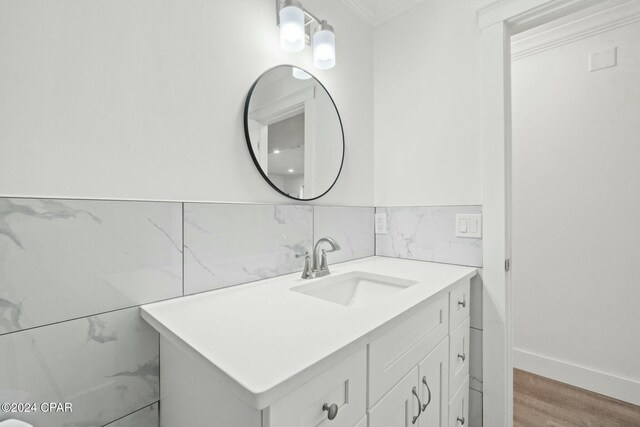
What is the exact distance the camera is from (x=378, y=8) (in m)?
1.67

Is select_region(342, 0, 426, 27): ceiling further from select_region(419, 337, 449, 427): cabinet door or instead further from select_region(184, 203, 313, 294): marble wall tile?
select_region(419, 337, 449, 427): cabinet door

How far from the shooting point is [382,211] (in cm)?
169

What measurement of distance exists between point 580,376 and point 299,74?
8.31 ft

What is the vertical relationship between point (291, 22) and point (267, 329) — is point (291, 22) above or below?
above

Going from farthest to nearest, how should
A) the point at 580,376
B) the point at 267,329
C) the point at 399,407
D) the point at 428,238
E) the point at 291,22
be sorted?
the point at 580,376, the point at 428,238, the point at 291,22, the point at 399,407, the point at 267,329

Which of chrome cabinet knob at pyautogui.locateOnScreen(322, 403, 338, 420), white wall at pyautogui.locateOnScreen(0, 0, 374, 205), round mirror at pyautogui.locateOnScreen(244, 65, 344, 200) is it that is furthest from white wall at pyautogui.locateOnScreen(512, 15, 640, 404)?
chrome cabinet knob at pyautogui.locateOnScreen(322, 403, 338, 420)

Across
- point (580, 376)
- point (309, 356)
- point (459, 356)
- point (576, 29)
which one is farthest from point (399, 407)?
point (576, 29)

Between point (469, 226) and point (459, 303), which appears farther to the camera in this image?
point (469, 226)

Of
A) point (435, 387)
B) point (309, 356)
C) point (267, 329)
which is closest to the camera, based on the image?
point (309, 356)

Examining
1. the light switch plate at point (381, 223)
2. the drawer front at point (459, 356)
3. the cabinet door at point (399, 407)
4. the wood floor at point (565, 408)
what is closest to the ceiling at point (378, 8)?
the light switch plate at point (381, 223)

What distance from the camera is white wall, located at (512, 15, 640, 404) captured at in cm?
169

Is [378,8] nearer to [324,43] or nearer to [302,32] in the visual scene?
[324,43]

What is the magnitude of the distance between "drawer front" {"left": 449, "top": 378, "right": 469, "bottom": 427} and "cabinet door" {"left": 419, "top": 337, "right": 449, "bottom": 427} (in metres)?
0.07

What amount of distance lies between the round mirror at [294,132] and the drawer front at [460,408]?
3.39ft
